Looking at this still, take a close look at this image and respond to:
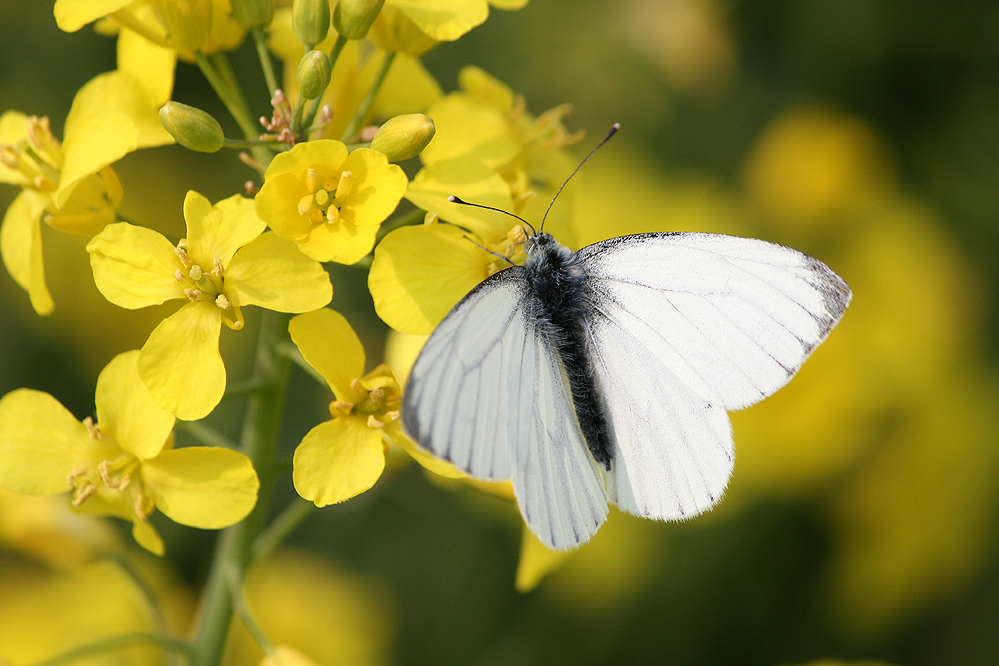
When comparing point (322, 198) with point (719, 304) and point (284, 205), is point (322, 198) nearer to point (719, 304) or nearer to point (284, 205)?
point (284, 205)

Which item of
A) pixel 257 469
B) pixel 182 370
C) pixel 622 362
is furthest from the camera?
pixel 622 362

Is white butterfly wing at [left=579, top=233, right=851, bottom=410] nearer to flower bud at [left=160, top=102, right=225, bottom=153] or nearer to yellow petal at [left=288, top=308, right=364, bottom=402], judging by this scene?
yellow petal at [left=288, top=308, right=364, bottom=402]

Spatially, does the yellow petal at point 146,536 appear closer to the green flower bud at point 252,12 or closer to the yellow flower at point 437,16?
the green flower bud at point 252,12

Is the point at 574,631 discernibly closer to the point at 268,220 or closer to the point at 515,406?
the point at 515,406

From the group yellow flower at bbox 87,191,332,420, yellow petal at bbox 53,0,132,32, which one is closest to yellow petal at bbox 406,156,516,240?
yellow flower at bbox 87,191,332,420

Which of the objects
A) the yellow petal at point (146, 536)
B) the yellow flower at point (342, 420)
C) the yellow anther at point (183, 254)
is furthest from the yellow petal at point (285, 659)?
the yellow anther at point (183, 254)

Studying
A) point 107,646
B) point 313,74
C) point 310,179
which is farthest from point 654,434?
point 107,646
